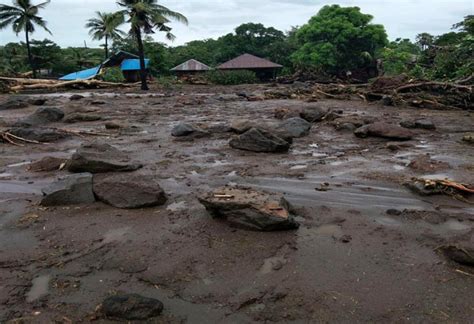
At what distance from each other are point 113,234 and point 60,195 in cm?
117

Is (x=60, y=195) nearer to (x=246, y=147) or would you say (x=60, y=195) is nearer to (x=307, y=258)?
(x=307, y=258)

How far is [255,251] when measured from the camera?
12.9 feet

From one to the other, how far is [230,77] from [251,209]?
32169 millimetres


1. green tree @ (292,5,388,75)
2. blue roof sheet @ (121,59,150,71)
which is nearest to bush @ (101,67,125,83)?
blue roof sheet @ (121,59,150,71)

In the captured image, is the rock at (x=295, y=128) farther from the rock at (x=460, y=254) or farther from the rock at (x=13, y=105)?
the rock at (x=13, y=105)

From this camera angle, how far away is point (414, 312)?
9.89ft

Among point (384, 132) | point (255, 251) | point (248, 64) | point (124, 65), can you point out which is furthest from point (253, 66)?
point (255, 251)

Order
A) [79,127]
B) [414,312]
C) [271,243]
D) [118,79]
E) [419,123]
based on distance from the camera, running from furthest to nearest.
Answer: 1. [118,79]
2. [79,127]
3. [419,123]
4. [271,243]
5. [414,312]

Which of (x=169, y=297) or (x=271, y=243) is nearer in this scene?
(x=169, y=297)

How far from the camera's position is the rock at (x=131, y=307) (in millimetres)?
2906

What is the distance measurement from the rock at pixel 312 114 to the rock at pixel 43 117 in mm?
7006

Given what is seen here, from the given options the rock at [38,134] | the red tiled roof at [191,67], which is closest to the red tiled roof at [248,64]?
the red tiled roof at [191,67]

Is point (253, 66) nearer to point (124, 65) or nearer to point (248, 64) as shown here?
point (248, 64)

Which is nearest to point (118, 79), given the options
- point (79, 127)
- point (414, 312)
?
point (79, 127)
